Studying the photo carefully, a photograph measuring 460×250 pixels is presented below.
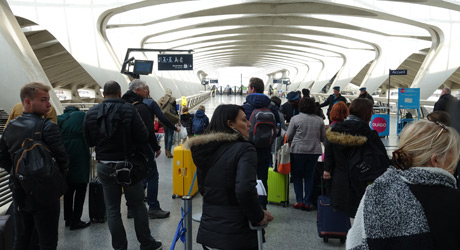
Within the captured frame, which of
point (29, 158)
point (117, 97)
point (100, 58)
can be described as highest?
point (100, 58)

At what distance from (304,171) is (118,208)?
2702mm

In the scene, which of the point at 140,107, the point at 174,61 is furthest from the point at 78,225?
the point at 174,61

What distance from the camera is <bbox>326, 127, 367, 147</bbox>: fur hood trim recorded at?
334 centimetres

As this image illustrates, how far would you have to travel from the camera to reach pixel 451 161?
147 cm

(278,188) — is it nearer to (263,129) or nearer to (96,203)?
(263,129)

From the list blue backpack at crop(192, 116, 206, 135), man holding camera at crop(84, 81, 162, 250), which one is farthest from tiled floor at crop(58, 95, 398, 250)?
blue backpack at crop(192, 116, 206, 135)

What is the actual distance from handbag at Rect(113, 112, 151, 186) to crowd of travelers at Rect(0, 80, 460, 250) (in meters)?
0.01

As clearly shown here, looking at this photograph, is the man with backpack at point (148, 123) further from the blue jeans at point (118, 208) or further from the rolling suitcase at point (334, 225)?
the rolling suitcase at point (334, 225)

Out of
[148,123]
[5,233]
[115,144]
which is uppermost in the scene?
[148,123]

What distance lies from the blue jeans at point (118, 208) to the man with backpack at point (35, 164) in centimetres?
42

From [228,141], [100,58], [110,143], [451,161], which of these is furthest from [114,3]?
[451,161]

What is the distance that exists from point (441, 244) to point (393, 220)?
18cm

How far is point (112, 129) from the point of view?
137 inches

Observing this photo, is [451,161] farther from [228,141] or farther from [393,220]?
[228,141]
